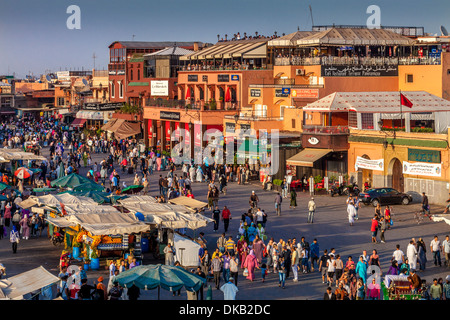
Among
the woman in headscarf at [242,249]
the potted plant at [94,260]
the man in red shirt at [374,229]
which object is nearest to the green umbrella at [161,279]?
the woman in headscarf at [242,249]

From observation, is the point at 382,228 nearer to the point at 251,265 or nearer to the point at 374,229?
the point at 374,229

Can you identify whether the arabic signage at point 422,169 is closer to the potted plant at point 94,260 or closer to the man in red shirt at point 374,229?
the man in red shirt at point 374,229

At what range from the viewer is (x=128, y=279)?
2148cm

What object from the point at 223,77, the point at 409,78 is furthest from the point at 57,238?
the point at 223,77

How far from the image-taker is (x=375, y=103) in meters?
47.6

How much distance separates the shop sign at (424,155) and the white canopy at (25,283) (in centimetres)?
2430

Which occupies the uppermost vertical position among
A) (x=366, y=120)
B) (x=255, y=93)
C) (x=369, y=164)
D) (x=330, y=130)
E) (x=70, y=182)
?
(x=255, y=93)

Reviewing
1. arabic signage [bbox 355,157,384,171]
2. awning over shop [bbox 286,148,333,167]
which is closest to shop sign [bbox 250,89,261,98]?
awning over shop [bbox 286,148,333,167]

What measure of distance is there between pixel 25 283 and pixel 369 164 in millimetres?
27163

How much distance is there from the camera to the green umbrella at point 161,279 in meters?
21.2

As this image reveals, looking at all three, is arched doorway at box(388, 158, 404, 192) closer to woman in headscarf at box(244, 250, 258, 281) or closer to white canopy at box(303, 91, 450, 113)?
white canopy at box(303, 91, 450, 113)
